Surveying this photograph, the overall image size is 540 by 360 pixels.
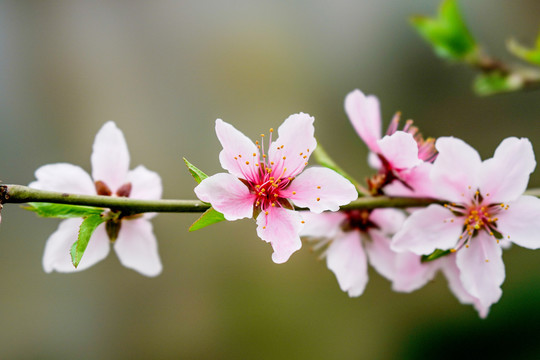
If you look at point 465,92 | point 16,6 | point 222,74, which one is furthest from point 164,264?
point 465,92

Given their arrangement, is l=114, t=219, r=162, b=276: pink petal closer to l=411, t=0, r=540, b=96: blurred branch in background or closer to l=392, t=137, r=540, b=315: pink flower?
l=392, t=137, r=540, b=315: pink flower

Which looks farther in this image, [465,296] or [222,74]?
[222,74]

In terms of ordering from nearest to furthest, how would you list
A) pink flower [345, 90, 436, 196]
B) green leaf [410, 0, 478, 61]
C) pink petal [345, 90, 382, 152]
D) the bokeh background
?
1. pink flower [345, 90, 436, 196]
2. pink petal [345, 90, 382, 152]
3. green leaf [410, 0, 478, 61]
4. the bokeh background

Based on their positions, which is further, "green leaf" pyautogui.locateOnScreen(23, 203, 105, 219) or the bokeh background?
the bokeh background

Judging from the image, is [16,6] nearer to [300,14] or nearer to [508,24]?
[300,14]

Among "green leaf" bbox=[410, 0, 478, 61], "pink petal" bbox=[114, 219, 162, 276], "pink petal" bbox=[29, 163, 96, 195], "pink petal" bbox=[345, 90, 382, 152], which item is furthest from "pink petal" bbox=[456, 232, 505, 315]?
"green leaf" bbox=[410, 0, 478, 61]

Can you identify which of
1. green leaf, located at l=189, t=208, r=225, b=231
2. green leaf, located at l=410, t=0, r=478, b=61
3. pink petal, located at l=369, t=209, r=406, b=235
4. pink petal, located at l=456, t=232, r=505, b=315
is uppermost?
green leaf, located at l=410, t=0, r=478, b=61

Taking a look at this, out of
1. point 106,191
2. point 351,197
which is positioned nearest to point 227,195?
point 351,197
